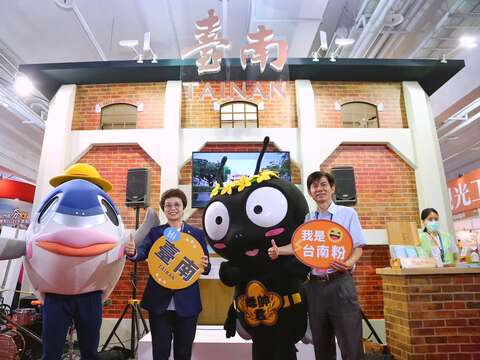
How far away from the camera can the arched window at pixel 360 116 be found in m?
5.30

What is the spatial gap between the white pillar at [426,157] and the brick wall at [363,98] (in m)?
0.13

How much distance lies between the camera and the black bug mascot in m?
1.60

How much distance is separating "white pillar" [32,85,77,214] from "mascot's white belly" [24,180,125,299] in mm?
3439

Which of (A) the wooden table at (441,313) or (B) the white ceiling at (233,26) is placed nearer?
(A) the wooden table at (441,313)

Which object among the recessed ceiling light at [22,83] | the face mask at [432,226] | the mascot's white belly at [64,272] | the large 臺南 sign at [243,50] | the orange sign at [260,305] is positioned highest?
the recessed ceiling light at [22,83]

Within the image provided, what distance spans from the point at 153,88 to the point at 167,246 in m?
3.92

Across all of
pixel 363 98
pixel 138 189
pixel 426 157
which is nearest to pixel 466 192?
pixel 426 157

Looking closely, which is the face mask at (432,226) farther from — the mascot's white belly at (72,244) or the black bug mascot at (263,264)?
the mascot's white belly at (72,244)

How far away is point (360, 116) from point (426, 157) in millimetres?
1176

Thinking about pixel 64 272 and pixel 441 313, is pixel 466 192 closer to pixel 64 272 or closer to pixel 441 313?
pixel 441 313

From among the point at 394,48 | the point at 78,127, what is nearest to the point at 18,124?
the point at 78,127

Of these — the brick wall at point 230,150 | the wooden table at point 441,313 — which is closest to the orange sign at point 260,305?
the wooden table at point 441,313

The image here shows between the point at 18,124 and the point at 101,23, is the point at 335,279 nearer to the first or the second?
the point at 101,23

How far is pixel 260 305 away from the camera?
5.25 ft
